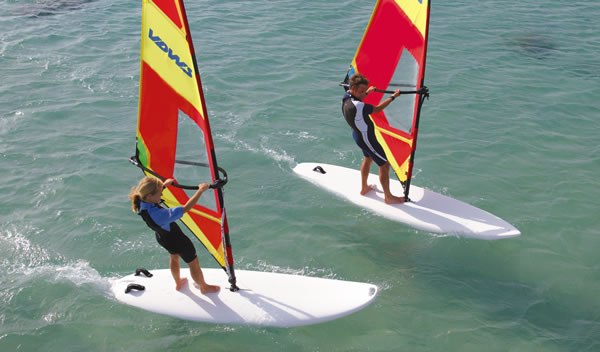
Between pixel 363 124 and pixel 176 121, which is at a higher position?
pixel 176 121

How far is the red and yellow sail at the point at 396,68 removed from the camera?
8.48 m

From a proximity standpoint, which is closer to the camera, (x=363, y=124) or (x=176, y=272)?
(x=176, y=272)

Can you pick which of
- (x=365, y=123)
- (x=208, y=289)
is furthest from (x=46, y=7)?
(x=208, y=289)

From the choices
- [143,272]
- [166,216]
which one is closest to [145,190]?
[166,216]

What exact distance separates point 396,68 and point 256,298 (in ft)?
13.2

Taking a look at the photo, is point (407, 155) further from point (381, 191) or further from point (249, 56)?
point (249, 56)

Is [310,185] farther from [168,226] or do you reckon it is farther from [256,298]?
[168,226]

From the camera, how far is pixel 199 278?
695cm

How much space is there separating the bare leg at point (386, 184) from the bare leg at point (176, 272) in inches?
131

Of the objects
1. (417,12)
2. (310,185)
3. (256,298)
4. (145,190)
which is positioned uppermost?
(417,12)

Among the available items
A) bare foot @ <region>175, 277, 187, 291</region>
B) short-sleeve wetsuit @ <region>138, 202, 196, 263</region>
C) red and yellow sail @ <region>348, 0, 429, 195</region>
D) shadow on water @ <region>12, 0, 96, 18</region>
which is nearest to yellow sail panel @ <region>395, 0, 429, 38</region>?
red and yellow sail @ <region>348, 0, 429, 195</region>

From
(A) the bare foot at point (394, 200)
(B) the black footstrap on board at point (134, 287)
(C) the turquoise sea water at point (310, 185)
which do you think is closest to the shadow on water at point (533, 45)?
(C) the turquoise sea water at point (310, 185)

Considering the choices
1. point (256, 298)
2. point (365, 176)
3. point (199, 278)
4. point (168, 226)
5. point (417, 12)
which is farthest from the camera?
point (365, 176)

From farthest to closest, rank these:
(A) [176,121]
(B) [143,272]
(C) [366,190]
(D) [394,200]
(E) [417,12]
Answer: (C) [366,190] → (D) [394,200] → (E) [417,12] → (B) [143,272] → (A) [176,121]
